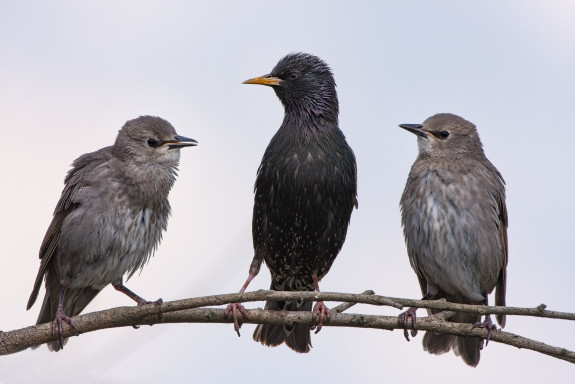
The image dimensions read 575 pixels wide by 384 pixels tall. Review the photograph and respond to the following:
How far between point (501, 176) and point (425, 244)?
1104 mm

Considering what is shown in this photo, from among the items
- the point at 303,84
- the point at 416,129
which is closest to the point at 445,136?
the point at 416,129

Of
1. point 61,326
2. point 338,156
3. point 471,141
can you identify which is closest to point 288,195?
point 338,156

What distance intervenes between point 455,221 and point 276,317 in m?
2.23

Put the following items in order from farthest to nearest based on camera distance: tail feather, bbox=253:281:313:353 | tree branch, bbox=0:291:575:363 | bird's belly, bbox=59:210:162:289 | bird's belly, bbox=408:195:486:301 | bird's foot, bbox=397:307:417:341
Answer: tail feather, bbox=253:281:313:353, bird's belly, bbox=408:195:486:301, bird's belly, bbox=59:210:162:289, bird's foot, bbox=397:307:417:341, tree branch, bbox=0:291:575:363

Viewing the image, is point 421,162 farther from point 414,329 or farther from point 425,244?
point 414,329

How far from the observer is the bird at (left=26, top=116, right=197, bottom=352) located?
270 inches

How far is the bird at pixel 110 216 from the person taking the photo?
6.87 meters

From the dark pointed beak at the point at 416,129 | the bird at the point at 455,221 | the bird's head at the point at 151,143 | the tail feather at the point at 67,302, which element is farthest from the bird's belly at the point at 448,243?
the tail feather at the point at 67,302

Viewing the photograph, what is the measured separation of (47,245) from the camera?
7027mm

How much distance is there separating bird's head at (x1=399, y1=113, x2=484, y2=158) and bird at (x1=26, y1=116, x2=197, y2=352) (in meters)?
2.21

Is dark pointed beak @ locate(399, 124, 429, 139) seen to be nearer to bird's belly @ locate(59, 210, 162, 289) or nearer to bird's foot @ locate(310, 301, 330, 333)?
bird's foot @ locate(310, 301, 330, 333)

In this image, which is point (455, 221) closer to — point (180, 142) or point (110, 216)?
point (180, 142)

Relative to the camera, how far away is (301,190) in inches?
293

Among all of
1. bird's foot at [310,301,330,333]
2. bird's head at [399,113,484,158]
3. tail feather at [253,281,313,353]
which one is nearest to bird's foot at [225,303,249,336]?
bird's foot at [310,301,330,333]
